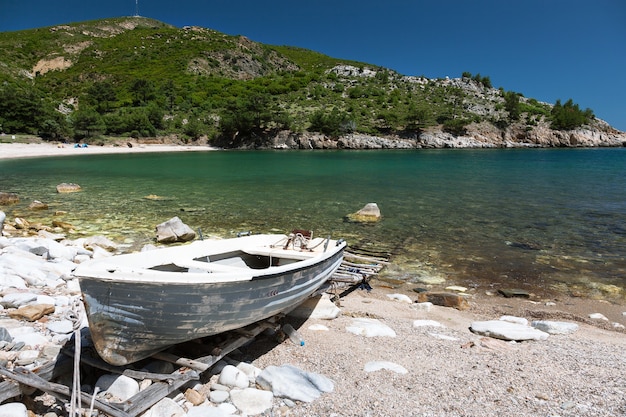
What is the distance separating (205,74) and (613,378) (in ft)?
444

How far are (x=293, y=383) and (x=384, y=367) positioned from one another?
134 cm

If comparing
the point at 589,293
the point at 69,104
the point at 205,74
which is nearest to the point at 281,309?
the point at 589,293

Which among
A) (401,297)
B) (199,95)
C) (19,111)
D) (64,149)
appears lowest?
(64,149)

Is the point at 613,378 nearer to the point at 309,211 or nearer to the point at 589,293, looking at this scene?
the point at 589,293

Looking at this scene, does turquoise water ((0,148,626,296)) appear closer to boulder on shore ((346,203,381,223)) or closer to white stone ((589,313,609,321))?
boulder on shore ((346,203,381,223))

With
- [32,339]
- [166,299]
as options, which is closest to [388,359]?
[166,299]

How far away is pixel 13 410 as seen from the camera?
343 cm

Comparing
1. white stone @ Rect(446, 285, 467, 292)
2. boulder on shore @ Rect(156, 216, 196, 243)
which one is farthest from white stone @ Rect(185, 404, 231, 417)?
boulder on shore @ Rect(156, 216, 196, 243)

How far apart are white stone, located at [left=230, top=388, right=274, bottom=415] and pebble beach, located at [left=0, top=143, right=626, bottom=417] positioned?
1 cm

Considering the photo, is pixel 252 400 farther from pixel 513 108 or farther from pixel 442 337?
pixel 513 108

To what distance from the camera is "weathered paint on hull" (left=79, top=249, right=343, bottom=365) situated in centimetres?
403

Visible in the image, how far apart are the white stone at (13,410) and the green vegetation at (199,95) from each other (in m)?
77.5

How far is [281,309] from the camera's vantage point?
5617mm

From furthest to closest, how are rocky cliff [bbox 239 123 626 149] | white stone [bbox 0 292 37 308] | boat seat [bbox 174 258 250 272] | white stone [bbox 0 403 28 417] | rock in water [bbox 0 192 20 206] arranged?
rocky cliff [bbox 239 123 626 149], rock in water [bbox 0 192 20 206], white stone [bbox 0 292 37 308], boat seat [bbox 174 258 250 272], white stone [bbox 0 403 28 417]
